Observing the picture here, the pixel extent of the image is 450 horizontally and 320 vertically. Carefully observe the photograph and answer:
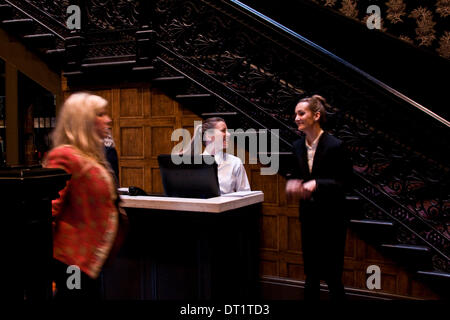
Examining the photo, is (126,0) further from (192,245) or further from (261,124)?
(192,245)

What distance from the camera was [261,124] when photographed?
4008mm

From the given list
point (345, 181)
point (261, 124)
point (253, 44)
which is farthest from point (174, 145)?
point (345, 181)

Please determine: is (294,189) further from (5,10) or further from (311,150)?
(5,10)

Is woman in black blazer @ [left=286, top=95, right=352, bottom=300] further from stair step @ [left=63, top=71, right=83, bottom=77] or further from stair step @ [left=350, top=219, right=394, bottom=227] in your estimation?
stair step @ [left=63, top=71, right=83, bottom=77]

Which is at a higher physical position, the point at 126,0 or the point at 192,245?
the point at 126,0

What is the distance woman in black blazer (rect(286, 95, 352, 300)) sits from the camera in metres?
2.66

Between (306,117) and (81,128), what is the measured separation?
1.60 meters

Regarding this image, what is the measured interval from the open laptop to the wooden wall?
1451 millimetres

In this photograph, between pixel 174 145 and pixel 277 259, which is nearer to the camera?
pixel 277 259

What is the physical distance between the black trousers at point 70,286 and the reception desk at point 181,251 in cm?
95

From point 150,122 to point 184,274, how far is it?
2316 millimetres

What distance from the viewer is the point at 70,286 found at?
1.68 meters

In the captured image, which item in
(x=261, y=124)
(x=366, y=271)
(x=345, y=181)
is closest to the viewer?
(x=345, y=181)

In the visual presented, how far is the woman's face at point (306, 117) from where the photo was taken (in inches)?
111
